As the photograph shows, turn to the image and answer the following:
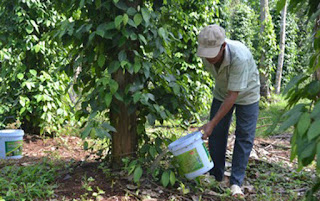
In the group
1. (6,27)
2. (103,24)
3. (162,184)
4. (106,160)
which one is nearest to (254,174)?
(162,184)

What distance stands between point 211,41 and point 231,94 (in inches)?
16.4

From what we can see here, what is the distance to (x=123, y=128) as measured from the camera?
2.83 m

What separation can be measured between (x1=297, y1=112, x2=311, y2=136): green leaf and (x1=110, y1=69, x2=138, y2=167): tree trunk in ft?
6.09

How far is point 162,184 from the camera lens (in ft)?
8.89

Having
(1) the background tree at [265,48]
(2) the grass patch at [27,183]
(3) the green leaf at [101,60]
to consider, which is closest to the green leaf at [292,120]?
(3) the green leaf at [101,60]

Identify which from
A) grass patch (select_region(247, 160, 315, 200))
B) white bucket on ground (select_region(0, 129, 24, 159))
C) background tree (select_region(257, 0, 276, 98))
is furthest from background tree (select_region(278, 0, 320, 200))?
background tree (select_region(257, 0, 276, 98))

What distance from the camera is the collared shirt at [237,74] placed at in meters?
2.70

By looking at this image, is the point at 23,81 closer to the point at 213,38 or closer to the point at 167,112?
the point at 167,112

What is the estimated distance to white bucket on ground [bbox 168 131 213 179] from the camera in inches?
97.8

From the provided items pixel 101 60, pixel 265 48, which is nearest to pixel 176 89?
pixel 101 60

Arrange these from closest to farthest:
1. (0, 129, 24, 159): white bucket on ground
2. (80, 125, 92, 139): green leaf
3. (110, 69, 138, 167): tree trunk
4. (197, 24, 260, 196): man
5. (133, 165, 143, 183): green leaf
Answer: (80, 125, 92, 139): green leaf
(133, 165, 143, 183): green leaf
(197, 24, 260, 196): man
(110, 69, 138, 167): tree trunk
(0, 129, 24, 159): white bucket on ground

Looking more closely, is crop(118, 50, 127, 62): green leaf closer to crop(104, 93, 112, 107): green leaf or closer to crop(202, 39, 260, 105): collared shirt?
crop(104, 93, 112, 107): green leaf

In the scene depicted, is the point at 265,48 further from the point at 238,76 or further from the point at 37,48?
the point at 238,76

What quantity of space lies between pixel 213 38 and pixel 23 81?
2796 millimetres
